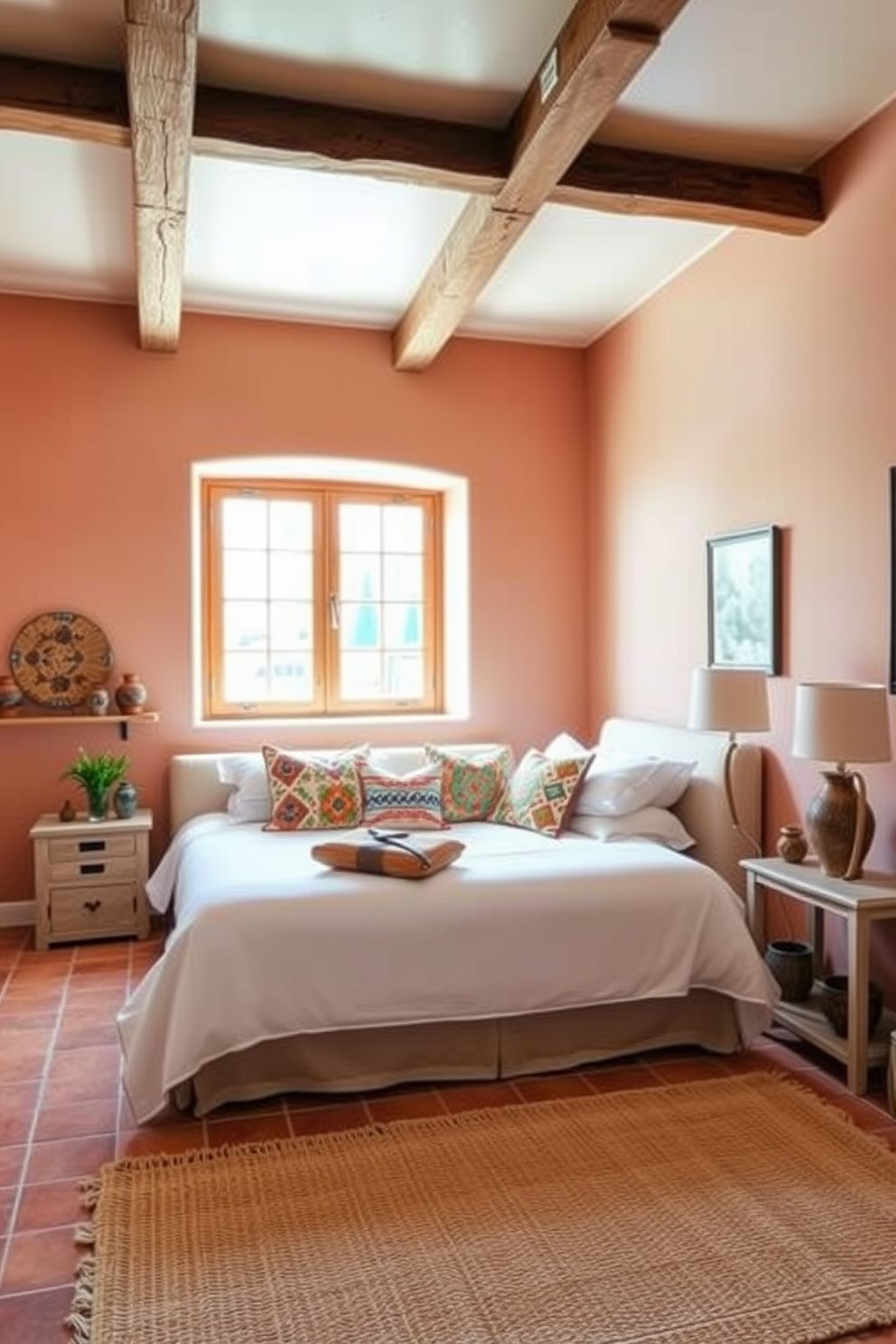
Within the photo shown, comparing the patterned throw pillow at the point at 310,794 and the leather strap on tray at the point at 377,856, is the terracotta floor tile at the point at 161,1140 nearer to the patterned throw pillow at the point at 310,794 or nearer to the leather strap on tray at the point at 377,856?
the leather strap on tray at the point at 377,856

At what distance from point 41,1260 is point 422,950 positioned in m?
1.14

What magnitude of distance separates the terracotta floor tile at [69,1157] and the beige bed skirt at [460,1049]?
0.74 feet

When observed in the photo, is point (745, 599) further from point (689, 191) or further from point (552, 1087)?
point (552, 1087)

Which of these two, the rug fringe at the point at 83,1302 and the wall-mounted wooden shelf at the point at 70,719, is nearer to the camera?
the rug fringe at the point at 83,1302

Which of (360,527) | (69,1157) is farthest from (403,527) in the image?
(69,1157)

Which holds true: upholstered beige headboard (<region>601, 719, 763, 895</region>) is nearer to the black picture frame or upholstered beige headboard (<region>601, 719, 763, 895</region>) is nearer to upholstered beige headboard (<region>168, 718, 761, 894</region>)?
upholstered beige headboard (<region>168, 718, 761, 894</region>)

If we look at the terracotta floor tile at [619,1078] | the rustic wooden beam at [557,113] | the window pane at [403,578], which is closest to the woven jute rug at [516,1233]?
the terracotta floor tile at [619,1078]

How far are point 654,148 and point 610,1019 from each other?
282 cm

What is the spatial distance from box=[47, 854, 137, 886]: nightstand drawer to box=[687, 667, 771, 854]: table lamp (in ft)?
8.19

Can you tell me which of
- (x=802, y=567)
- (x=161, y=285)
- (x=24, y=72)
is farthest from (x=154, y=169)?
(x=802, y=567)

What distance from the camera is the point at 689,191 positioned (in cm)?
309

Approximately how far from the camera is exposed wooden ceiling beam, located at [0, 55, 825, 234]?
102 inches

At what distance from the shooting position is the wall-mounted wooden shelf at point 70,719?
412cm

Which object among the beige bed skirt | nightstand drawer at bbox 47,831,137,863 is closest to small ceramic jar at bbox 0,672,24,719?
nightstand drawer at bbox 47,831,137,863
